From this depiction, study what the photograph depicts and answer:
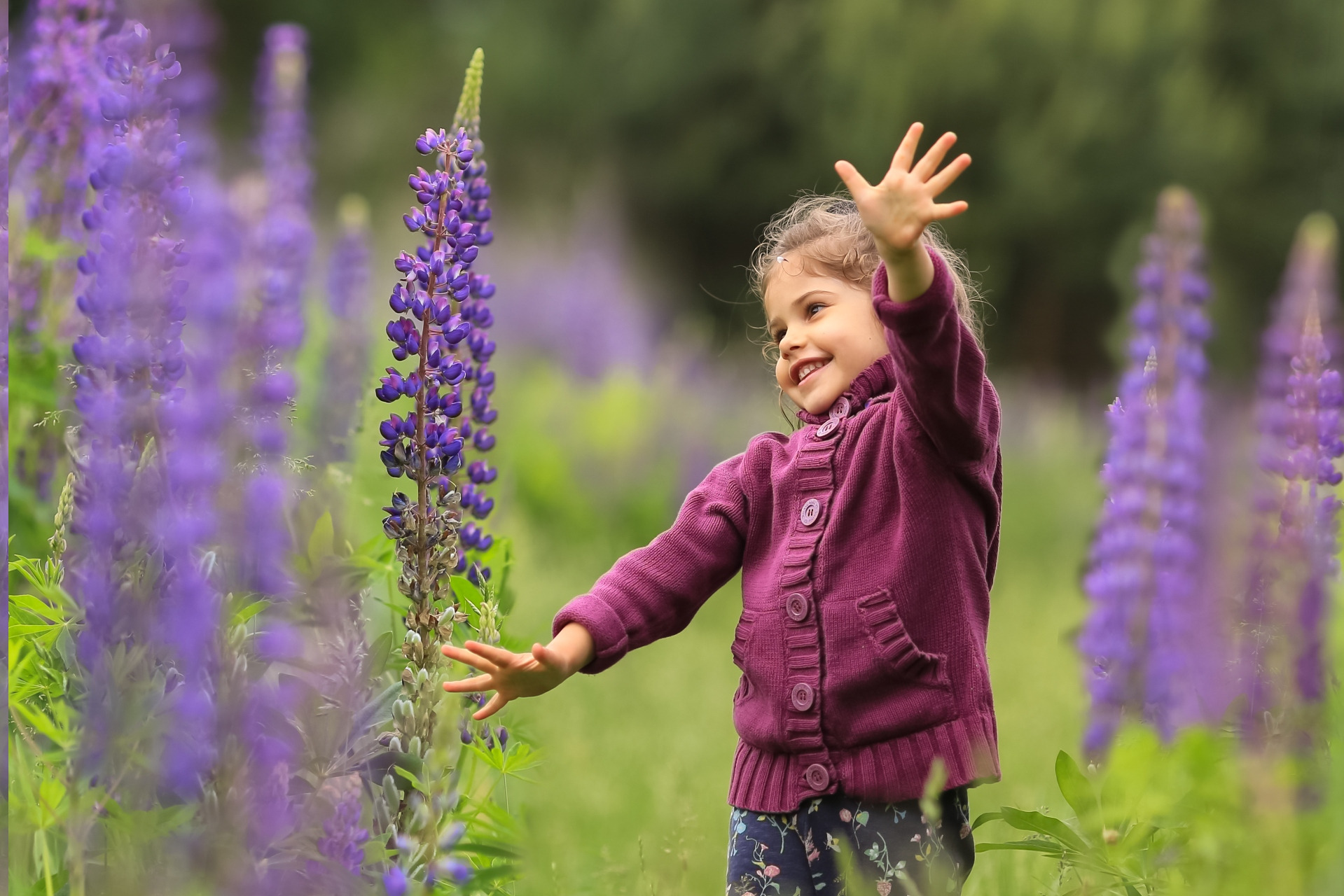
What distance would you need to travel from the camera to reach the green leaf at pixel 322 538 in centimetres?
177

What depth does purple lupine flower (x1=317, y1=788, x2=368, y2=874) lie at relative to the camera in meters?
1.57

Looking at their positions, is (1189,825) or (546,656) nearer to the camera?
(1189,825)

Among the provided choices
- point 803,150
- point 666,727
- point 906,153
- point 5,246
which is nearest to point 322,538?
point 5,246

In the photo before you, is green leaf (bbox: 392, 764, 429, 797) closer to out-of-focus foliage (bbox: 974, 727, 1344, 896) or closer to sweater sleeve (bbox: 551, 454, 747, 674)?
sweater sleeve (bbox: 551, 454, 747, 674)

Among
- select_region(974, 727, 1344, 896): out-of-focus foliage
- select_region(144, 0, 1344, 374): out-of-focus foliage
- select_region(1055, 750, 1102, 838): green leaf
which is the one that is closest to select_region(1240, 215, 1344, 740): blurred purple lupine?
select_region(974, 727, 1344, 896): out-of-focus foliage

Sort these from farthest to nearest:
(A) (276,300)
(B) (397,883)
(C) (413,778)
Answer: (A) (276,300) < (C) (413,778) < (B) (397,883)

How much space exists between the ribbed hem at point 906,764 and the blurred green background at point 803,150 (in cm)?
558

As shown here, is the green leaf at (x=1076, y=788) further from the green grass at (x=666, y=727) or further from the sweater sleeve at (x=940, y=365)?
the sweater sleeve at (x=940, y=365)

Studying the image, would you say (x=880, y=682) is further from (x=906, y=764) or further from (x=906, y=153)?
(x=906, y=153)

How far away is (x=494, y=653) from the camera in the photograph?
1.66 m

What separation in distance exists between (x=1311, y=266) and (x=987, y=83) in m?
13.6

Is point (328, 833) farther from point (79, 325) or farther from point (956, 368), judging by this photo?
point (79, 325)

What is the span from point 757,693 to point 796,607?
15 centimetres

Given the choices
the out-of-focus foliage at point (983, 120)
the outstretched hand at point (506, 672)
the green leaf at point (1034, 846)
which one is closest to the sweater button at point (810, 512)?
the outstretched hand at point (506, 672)
